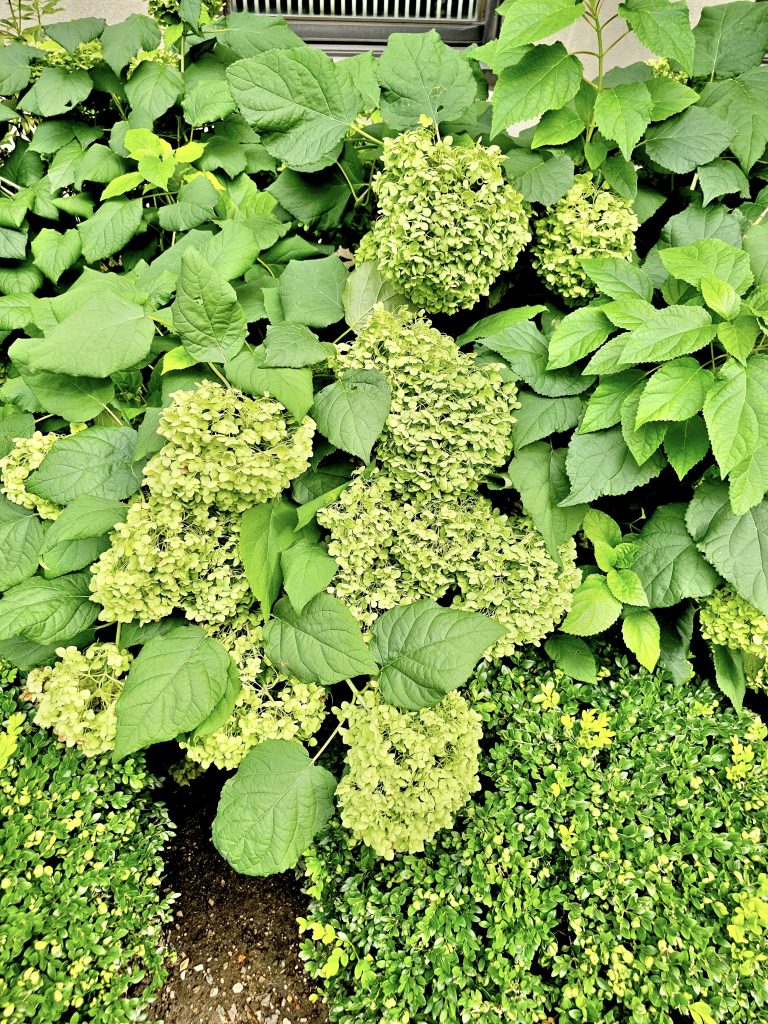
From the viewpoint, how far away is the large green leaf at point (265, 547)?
1.43m

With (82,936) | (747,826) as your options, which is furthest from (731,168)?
(82,936)

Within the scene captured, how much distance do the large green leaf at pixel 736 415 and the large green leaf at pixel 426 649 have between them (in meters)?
0.57

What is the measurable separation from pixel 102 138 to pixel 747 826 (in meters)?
2.65

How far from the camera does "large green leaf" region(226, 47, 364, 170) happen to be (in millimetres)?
1528

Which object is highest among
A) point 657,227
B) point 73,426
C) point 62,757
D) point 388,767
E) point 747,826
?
point 657,227

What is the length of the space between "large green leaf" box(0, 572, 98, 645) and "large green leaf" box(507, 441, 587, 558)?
103 centimetres

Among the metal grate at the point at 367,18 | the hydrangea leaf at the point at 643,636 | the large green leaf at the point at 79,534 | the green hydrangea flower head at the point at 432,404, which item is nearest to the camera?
the large green leaf at the point at 79,534

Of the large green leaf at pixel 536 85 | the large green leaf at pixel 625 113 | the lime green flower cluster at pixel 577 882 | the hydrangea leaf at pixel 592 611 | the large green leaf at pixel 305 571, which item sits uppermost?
the large green leaf at pixel 536 85

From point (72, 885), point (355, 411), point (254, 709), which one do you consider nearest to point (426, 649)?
point (254, 709)

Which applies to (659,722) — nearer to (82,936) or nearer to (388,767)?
(388,767)

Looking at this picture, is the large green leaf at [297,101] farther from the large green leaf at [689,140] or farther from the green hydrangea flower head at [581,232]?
the large green leaf at [689,140]

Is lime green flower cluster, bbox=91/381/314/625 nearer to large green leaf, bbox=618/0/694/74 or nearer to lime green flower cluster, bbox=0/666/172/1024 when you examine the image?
lime green flower cluster, bbox=0/666/172/1024

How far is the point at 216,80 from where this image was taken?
1954mm

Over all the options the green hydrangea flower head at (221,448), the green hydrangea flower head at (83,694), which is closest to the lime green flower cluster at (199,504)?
the green hydrangea flower head at (221,448)
